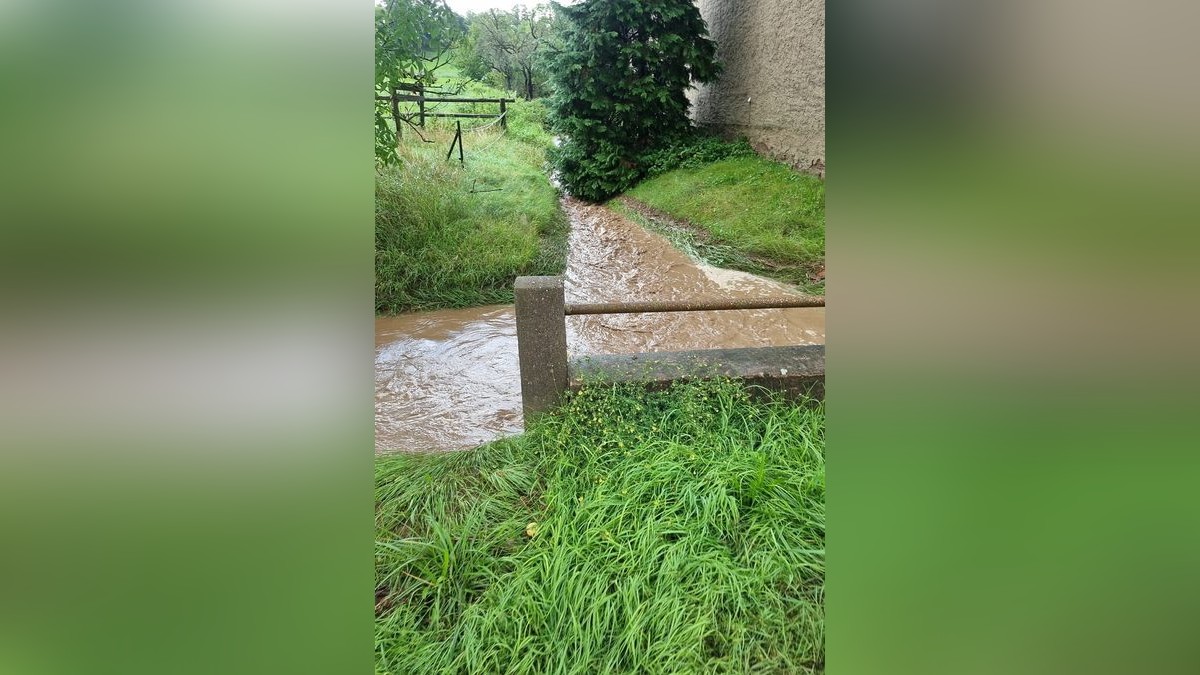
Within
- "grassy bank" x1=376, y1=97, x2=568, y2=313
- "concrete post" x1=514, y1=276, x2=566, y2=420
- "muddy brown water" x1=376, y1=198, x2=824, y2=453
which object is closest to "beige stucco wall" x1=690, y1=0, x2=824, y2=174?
"muddy brown water" x1=376, y1=198, x2=824, y2=453

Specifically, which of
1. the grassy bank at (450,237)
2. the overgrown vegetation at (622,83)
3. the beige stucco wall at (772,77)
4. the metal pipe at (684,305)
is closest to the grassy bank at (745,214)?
the beige stucco wall at (772,77)

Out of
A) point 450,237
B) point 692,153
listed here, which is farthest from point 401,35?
point 692,153

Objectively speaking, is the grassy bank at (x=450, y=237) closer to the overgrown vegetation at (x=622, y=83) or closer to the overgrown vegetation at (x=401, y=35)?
the overgrown vegetation at (x=401, y=35)

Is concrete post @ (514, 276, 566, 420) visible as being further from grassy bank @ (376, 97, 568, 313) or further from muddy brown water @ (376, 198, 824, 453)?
grassy bank @ (376, 97, 568, 313)

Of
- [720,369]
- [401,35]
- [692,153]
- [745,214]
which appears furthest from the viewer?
[692,153]

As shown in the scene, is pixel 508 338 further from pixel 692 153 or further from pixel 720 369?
pixel 692 153

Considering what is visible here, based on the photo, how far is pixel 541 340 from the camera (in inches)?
111

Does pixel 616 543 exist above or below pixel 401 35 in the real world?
below

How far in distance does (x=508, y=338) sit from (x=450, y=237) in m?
1.86

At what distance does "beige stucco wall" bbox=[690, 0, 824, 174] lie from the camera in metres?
8.38

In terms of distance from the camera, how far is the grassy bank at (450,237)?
18.9 feet

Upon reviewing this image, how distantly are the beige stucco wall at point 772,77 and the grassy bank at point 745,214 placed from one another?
19.0 inches
